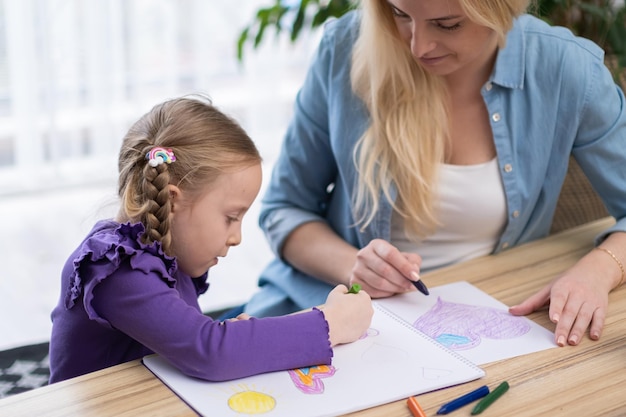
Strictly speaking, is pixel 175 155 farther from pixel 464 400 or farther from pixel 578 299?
pixel 578 299

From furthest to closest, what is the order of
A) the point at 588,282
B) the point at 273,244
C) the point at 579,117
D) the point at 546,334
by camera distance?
the point at 273,244 → the point at 579,117 → the point at 588,282 → the point at 546,334

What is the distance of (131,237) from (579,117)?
0.82 metres

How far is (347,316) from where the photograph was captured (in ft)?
3.96

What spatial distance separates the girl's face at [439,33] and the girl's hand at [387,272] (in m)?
0.31

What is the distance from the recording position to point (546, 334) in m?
1.27

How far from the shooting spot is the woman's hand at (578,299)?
126 centimetres

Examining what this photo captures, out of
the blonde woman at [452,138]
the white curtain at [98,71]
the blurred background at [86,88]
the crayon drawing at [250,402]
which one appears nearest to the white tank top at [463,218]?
the blonde woman at [452,138]

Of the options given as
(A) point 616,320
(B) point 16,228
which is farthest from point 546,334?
(B) point 16,228

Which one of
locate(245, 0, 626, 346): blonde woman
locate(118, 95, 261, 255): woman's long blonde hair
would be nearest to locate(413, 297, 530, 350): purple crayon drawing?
locate(245, 0, 626, 346): blonde woman

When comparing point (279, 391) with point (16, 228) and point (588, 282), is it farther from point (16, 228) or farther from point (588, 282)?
point (16, 228)

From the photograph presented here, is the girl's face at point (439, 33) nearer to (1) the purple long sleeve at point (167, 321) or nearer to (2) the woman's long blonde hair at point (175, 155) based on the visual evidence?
(2) the woman's long blonde hair at point (175, 155)

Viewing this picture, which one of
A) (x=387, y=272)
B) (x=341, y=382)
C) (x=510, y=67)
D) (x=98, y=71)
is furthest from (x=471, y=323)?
(x=98, y=71)

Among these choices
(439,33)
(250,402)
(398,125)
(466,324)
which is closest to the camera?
(250,402)

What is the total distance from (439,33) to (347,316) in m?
0.50
